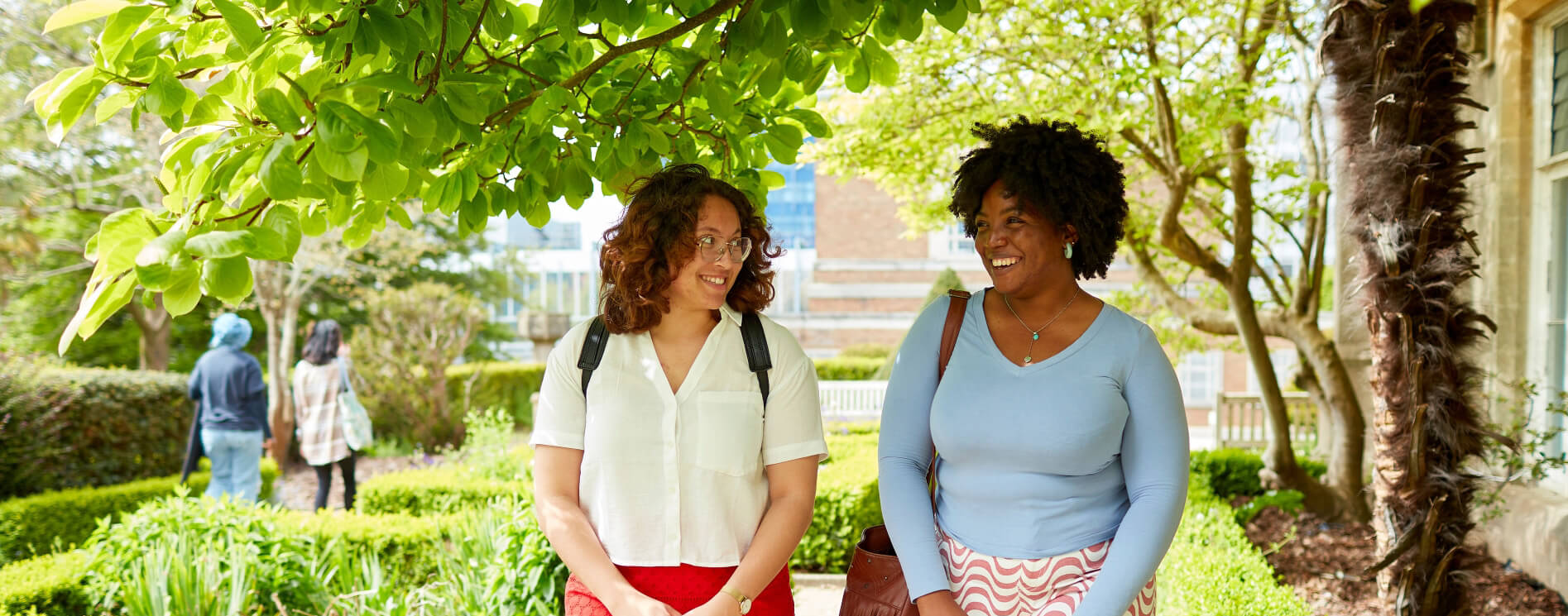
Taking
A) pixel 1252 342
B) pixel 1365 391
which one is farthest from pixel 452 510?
→ pixel 1365 391

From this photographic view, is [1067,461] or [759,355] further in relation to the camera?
[759,355]

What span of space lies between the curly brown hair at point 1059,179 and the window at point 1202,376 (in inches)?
826

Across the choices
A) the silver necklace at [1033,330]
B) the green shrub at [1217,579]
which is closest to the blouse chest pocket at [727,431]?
the silver necklace at [1033,330]

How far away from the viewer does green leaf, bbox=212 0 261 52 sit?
5.20 ft

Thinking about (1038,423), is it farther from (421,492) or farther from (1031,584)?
(421,492)

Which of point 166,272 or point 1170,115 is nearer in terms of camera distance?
point 166,272

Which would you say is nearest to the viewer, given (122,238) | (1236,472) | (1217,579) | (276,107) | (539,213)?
(122,238)

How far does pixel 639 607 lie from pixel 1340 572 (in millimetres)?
4877

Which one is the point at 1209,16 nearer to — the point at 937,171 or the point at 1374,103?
the point at 937,171

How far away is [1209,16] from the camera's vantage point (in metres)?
7.00

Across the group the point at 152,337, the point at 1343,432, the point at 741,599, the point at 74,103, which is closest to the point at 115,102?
the point at 74,103

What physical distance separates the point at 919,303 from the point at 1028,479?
68.5 feet

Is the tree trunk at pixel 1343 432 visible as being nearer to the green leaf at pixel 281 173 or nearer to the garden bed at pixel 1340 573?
the garden bed at pixel 1340 573

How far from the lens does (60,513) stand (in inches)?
284
